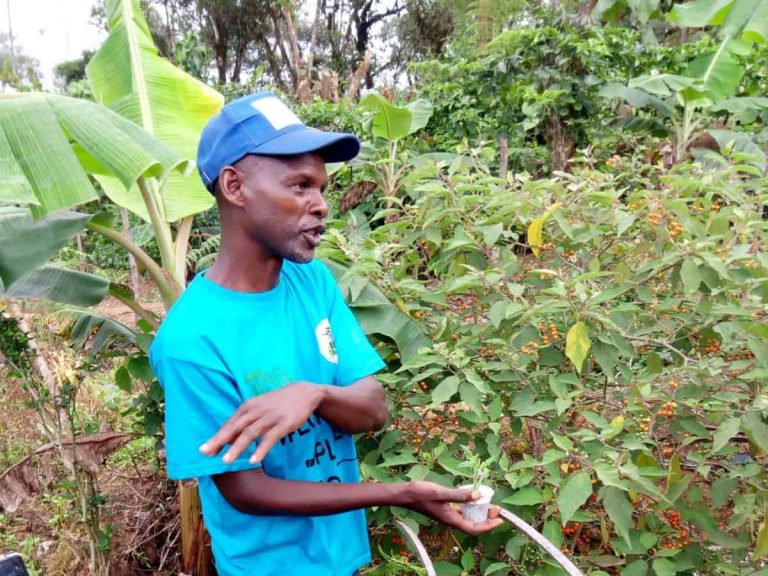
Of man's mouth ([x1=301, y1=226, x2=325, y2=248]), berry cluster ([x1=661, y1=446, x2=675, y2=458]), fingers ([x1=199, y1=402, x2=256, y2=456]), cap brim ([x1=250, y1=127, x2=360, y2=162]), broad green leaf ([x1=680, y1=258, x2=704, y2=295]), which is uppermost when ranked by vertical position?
cap brim ([x1=250, y1=127, x2=360, y2=162])

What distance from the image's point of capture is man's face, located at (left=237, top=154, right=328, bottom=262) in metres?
1.19

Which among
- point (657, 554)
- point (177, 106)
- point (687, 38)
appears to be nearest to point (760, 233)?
point (657, 554)

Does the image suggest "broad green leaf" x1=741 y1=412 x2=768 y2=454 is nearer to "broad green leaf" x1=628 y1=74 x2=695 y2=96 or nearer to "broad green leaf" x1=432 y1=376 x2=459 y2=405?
"broad green leaf" x1=432 y1=376 x2=459 y2=405

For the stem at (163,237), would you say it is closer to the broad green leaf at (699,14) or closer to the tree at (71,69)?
the broad green leaf at (699,14)

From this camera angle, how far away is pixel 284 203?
47.1 inches

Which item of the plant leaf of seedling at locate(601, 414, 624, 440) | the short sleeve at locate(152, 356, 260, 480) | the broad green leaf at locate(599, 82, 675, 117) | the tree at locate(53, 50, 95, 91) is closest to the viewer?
the short sleeve at locate(152, 356, 260, 480)

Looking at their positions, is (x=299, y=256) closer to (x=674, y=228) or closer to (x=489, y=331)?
(x=489, y=331)

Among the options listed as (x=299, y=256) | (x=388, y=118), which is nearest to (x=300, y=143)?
(x=299, y=256)

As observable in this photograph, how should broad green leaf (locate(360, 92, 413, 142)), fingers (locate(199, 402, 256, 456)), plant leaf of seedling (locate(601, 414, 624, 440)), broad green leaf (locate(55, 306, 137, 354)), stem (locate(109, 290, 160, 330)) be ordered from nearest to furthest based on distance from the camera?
fingers (locate(199, 402, 256, 456))
plant leaf of seedling (locate(601, 414, 624, 440))
stem (locate(109, 290, 160, 330))
broad green leaf (locate(55, 306, 137, 354))
broad green leaf (locate(360, 92, 413, 142))

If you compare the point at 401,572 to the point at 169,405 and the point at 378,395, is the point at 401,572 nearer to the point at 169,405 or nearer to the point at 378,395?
the point at 378,395

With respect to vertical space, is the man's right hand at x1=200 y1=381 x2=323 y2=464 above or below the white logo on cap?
below

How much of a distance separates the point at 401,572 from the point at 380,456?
40cm

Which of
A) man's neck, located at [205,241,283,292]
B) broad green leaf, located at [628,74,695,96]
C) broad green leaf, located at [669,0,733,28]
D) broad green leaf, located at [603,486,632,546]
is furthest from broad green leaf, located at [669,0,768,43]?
man's neck, located at [205,241,283,292]

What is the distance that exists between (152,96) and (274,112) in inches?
72.2
